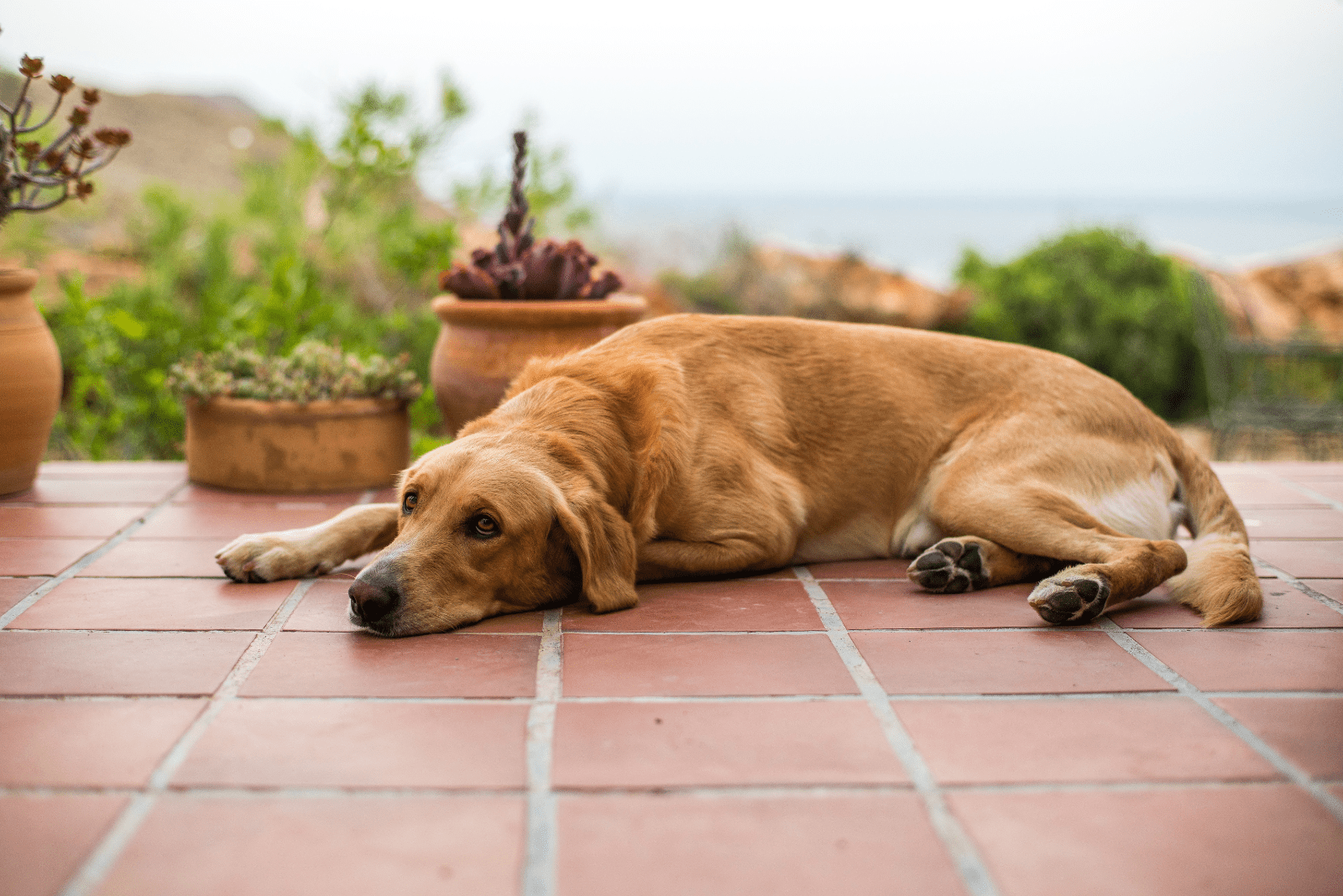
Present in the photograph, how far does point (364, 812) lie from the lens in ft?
5.61

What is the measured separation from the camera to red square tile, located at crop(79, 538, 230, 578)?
3107 millimetres

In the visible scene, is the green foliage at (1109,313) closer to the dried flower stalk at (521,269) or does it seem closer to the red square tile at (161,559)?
the dried flower stalk at (521,269)

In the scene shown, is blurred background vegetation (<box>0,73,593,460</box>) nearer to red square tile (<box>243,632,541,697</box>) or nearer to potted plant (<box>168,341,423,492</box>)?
potted plant (<box>168,341,423,492</box>)

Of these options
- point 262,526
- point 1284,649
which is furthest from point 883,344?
point 262,526

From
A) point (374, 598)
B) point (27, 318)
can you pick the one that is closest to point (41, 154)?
point (27, 318)

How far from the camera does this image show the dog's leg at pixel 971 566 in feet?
9.83

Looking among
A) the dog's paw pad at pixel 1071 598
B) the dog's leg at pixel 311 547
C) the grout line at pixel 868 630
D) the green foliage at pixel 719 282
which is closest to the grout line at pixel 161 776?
the grout line at pixel 868 630

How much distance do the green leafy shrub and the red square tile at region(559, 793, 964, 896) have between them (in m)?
3.03

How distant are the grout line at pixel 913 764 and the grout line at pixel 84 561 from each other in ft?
6.99

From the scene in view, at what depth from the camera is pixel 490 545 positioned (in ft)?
8.71

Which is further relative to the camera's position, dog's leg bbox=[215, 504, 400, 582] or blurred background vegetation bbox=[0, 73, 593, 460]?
blurred background vegetation bbox=[0, 73, 593, 460]

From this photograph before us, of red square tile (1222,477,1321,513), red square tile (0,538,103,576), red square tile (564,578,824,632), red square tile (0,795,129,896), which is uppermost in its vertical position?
red square tile (0,795,129,896)

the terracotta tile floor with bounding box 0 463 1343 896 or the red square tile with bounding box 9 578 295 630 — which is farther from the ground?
the terracotta tile floor with bounding box 0 463 1343 896

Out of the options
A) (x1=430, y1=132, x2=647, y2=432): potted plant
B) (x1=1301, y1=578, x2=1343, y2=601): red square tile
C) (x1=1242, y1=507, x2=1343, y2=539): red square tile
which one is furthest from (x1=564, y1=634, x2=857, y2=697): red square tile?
(x1=1242, y1=507, x2=1343, y2=539): red square tile
